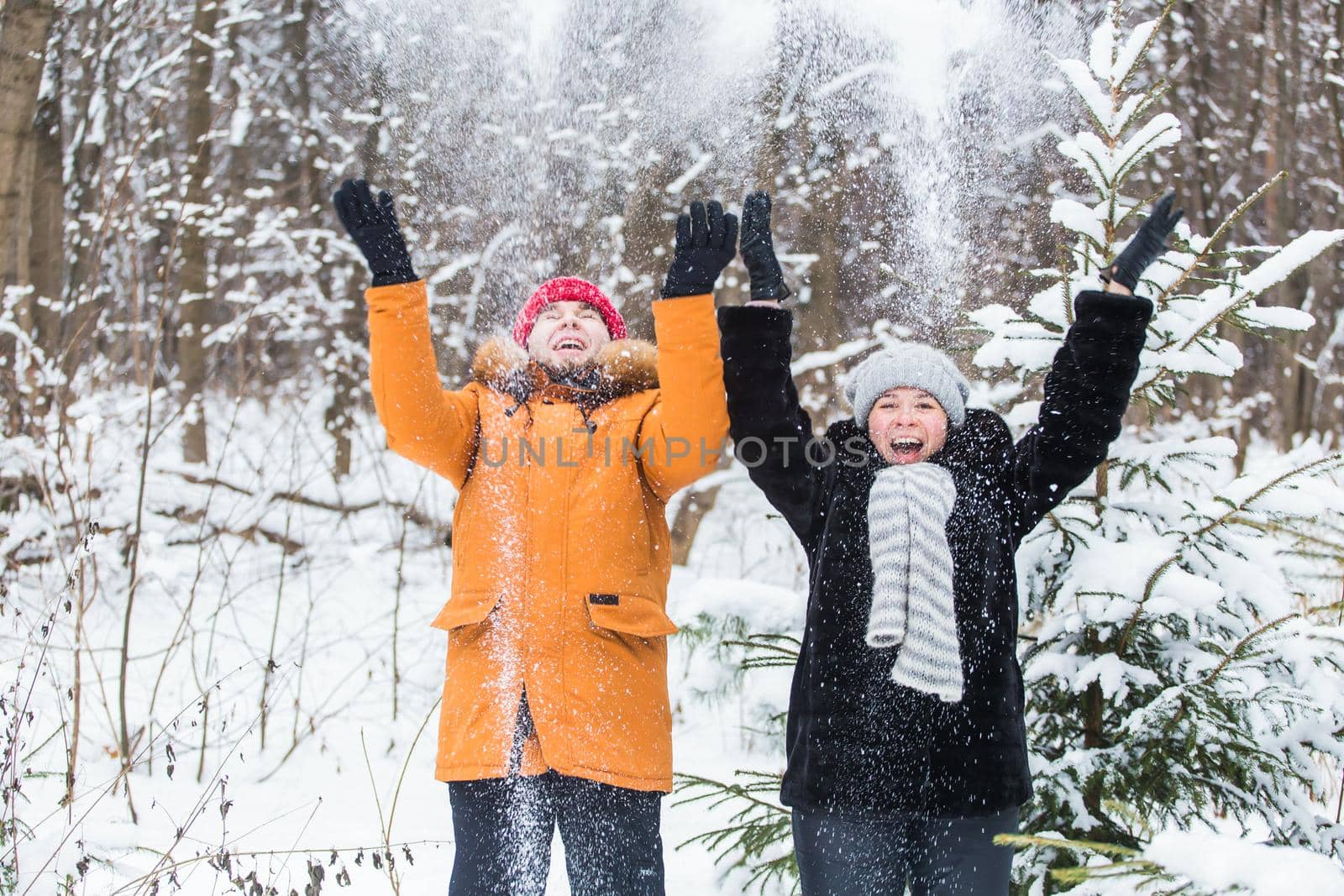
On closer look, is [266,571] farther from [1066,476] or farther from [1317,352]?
[1317,352]

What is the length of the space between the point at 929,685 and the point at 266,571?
652cm

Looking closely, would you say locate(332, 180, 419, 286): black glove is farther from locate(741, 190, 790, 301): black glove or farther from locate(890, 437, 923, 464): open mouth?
locate(890, 437, 923, 464): open mouth

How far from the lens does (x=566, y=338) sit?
8.19ft

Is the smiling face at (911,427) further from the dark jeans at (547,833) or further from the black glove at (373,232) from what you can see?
the black glove at (373,232)

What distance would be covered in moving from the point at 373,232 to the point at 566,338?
0.51m

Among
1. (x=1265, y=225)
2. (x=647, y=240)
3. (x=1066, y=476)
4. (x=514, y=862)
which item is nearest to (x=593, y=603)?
(x=514, y=862)

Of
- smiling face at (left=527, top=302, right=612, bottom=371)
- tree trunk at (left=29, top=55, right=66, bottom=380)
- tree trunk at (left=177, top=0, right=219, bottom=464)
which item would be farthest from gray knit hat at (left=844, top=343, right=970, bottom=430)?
tree trunk at (left=177, top=0, right=219, bottom=464)

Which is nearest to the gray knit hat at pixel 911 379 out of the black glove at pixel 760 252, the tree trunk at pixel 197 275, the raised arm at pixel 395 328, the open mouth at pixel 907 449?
the open mouth at pixel 907 449

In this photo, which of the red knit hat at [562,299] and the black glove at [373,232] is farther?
the red knit hat at [562,299]

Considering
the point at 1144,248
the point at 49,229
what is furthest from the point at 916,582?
the point at 49,229

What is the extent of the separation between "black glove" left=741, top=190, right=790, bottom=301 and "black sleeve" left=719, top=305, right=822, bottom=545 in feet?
0.14

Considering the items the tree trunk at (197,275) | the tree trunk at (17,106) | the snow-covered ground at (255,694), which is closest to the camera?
the snow-covered ground at (255,694)

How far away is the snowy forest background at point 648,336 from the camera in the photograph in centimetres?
253

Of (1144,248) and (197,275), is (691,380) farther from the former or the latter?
(197,275)
